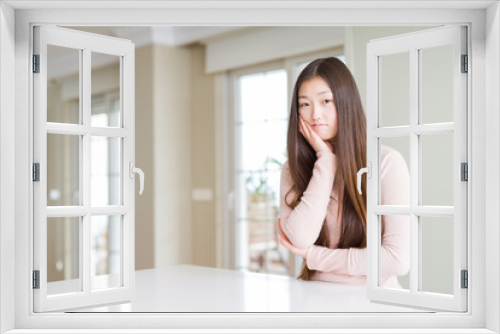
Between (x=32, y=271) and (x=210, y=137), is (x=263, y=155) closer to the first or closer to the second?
(x=210, y=137)

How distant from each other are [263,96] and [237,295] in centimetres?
304

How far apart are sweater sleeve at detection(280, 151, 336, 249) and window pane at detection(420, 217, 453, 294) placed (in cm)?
87

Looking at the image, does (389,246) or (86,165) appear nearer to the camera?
(86,165)

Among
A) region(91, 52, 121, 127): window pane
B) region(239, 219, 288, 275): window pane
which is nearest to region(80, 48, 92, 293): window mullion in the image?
region(239, 219, 288, 275): window pane

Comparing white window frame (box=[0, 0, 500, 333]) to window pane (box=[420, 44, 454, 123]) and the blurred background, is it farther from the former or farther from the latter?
the blurred background

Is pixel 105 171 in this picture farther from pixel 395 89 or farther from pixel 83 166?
pixel 83 166

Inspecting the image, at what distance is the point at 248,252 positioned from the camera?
5.31 meters

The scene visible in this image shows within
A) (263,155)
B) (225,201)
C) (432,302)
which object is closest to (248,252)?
(225,201)

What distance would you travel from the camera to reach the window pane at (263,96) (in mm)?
4998

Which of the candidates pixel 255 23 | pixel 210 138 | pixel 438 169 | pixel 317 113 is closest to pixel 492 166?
pixel 255 23

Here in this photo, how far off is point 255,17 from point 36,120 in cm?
79

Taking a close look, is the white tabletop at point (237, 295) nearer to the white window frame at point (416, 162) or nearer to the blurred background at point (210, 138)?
the white window frame at point (416, 162)

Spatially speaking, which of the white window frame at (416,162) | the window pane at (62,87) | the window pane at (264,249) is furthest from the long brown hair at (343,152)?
the window pane at (62,87)

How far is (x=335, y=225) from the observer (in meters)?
3.08
